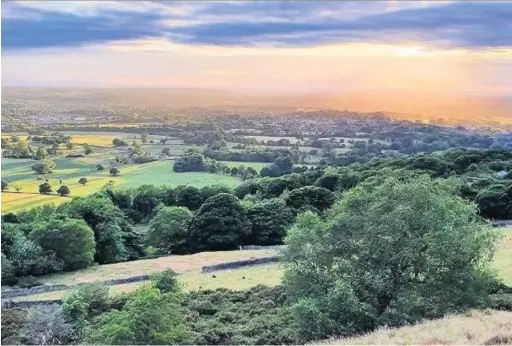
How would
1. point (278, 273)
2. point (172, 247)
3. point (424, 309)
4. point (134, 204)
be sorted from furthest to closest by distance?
point (134, 204)
point (172, 247)
point (278, 273)
point (424, 309)

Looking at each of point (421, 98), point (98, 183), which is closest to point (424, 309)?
point (421, 98)

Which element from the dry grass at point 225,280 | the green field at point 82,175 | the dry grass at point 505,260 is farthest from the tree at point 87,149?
the dry grass at point 505,260

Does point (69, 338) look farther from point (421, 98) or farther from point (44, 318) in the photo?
point (421, 98)

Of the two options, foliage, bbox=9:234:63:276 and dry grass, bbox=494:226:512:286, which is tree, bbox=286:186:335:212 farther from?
foliage, bbox=9:234:63:276

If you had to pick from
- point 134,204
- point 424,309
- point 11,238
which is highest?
point 424,309

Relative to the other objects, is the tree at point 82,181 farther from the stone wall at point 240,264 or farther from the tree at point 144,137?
the stone wall at point 240,264
